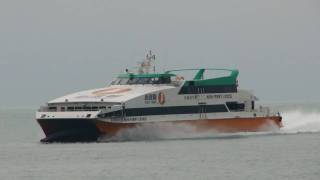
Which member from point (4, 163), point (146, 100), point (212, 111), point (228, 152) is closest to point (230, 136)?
point (212, 111)

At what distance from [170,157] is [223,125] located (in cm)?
1731

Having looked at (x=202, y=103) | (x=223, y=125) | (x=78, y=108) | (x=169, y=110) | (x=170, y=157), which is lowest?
(x=170, y=157)

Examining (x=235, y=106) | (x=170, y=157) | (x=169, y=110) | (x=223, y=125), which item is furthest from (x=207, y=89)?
(x=170, y=157)

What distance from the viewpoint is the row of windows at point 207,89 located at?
3265 inches

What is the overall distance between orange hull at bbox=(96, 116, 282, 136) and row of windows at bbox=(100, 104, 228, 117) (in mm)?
618

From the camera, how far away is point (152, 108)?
80.3 m

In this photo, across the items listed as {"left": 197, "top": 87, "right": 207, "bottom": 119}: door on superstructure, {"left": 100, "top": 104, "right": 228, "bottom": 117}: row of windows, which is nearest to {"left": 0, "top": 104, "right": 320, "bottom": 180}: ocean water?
{"left": 100, "top": 104, "right": 228, "bottom": 117}: row of windows

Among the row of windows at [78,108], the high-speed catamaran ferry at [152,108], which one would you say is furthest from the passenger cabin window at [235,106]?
the row of windows at [78,108]

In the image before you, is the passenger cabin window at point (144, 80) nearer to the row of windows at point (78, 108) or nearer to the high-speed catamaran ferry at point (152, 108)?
the high-speed catamaran ferry at point (152, 108)

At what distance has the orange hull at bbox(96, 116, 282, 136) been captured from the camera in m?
78.2

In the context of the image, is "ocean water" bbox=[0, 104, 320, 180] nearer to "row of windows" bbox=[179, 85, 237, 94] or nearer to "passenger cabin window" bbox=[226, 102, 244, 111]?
"passenger cabin window" bbox=[226, 102, 244, 111]

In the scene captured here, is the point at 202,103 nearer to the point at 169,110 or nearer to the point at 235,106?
the point at 169,110

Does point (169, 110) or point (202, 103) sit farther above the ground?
point (202, 103)

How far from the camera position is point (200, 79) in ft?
281
